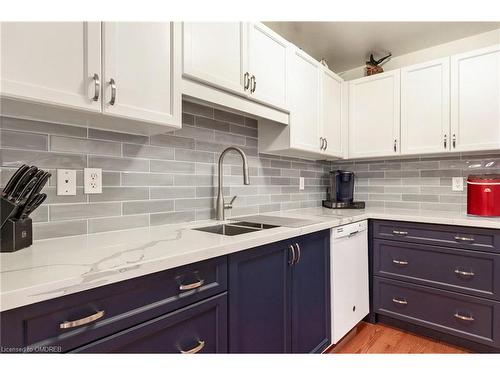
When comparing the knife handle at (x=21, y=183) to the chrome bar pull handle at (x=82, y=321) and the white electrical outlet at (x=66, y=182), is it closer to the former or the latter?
the white electrical outlet at (x=66, y=182)

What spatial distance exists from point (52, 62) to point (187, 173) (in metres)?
0.90

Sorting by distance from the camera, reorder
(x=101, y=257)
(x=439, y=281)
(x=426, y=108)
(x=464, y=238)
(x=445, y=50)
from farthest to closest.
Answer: (x=445, y=50), (x=426, y=108), (x=439, y=281), (x=464, y=238), (x=101, y=257)

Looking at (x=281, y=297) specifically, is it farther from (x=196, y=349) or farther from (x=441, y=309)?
(x=441, y=309)

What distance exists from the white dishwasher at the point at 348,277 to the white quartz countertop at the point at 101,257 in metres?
0.47

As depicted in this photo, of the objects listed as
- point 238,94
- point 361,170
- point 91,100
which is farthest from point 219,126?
point 361,170

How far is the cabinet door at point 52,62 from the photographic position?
866 mm

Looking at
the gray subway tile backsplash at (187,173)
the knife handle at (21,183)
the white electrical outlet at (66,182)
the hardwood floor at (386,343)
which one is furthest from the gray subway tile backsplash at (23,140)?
the hardwood floor at (386,343)

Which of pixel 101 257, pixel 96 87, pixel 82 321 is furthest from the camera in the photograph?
pixel 96 87

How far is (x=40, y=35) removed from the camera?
925 millimetres

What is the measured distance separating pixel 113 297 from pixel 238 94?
47.3 inches

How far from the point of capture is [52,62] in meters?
0.94

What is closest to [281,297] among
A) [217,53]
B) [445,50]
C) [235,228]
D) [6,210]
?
[235,228]

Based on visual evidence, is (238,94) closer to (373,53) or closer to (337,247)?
(337,247)

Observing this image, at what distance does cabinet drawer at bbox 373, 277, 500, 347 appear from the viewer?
1.82 meters
